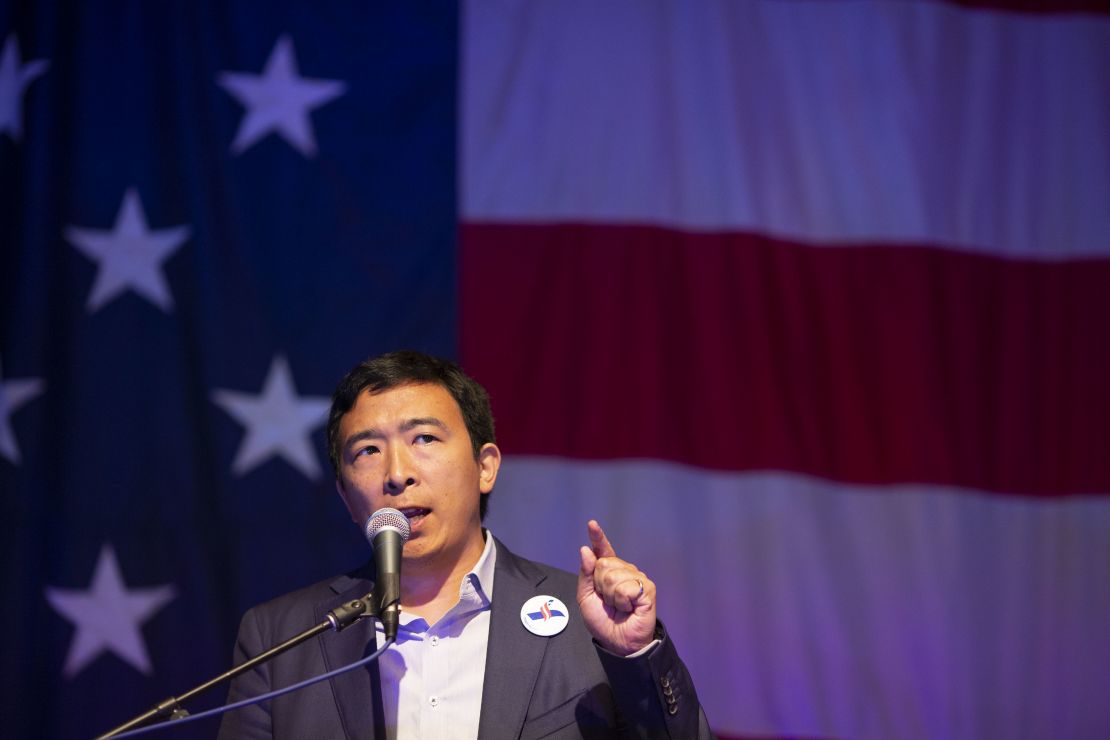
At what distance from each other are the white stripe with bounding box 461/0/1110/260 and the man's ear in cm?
118

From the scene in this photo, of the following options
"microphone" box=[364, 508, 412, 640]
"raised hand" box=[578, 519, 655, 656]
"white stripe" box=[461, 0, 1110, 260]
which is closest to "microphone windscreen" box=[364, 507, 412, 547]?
"microphone" box=[364, 508, 412, 640]

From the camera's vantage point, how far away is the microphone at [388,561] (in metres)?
1.71

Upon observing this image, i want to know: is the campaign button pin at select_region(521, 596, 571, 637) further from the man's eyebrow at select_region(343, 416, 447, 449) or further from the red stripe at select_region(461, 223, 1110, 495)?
the red stripe at select_region(461, 223, 1110, 495)

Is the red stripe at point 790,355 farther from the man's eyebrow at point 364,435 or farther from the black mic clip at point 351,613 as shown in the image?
the black mic clip at point 351,613

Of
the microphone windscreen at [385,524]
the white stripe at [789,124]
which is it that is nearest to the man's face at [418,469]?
the microphone windscreen at [385,524]

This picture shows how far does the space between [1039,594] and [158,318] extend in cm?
286

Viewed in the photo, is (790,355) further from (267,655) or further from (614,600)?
(267,655)

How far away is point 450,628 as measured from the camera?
2301 mm

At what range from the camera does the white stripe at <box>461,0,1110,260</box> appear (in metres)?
3.55

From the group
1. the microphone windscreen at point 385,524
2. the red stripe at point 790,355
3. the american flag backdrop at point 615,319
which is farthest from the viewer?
the red stripe at point 790,355

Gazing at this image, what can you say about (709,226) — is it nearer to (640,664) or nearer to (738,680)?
(738,680)

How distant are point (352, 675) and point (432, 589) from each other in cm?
26

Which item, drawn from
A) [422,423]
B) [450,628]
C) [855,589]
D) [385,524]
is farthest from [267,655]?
[855,589]

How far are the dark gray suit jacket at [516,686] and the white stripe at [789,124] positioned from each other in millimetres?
1597
